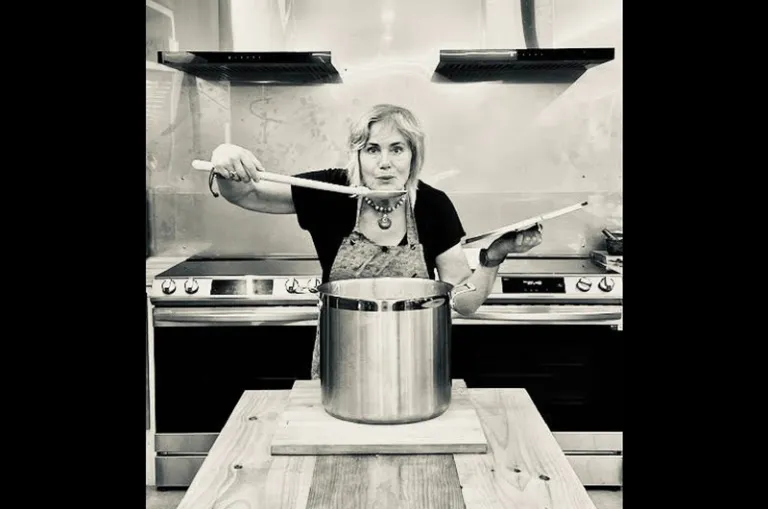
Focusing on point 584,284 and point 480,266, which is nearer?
point 480,266

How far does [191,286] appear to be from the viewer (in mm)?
3025

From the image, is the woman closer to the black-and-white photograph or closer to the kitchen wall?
the black-and-white photograph

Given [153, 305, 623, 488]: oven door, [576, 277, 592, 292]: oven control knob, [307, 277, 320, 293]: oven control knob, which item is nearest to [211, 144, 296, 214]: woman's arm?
[307, 277, 320, 293]: oven control knob

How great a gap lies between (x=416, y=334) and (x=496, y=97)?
2581 millimetres

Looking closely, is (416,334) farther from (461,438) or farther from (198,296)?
(198,296)

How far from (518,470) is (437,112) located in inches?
104

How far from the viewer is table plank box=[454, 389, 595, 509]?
112 centimetres

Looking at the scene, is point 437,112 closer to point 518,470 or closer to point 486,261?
point 486,261

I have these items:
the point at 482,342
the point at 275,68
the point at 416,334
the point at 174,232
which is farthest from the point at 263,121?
the point at 416,334

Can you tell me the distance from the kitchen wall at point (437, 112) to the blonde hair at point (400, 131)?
0.87 meters

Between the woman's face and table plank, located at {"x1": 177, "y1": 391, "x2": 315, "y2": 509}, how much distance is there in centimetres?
137

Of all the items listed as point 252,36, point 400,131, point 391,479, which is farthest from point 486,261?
point 252,36

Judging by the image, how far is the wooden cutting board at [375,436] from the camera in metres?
A: 1.29

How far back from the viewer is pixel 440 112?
3680mm
